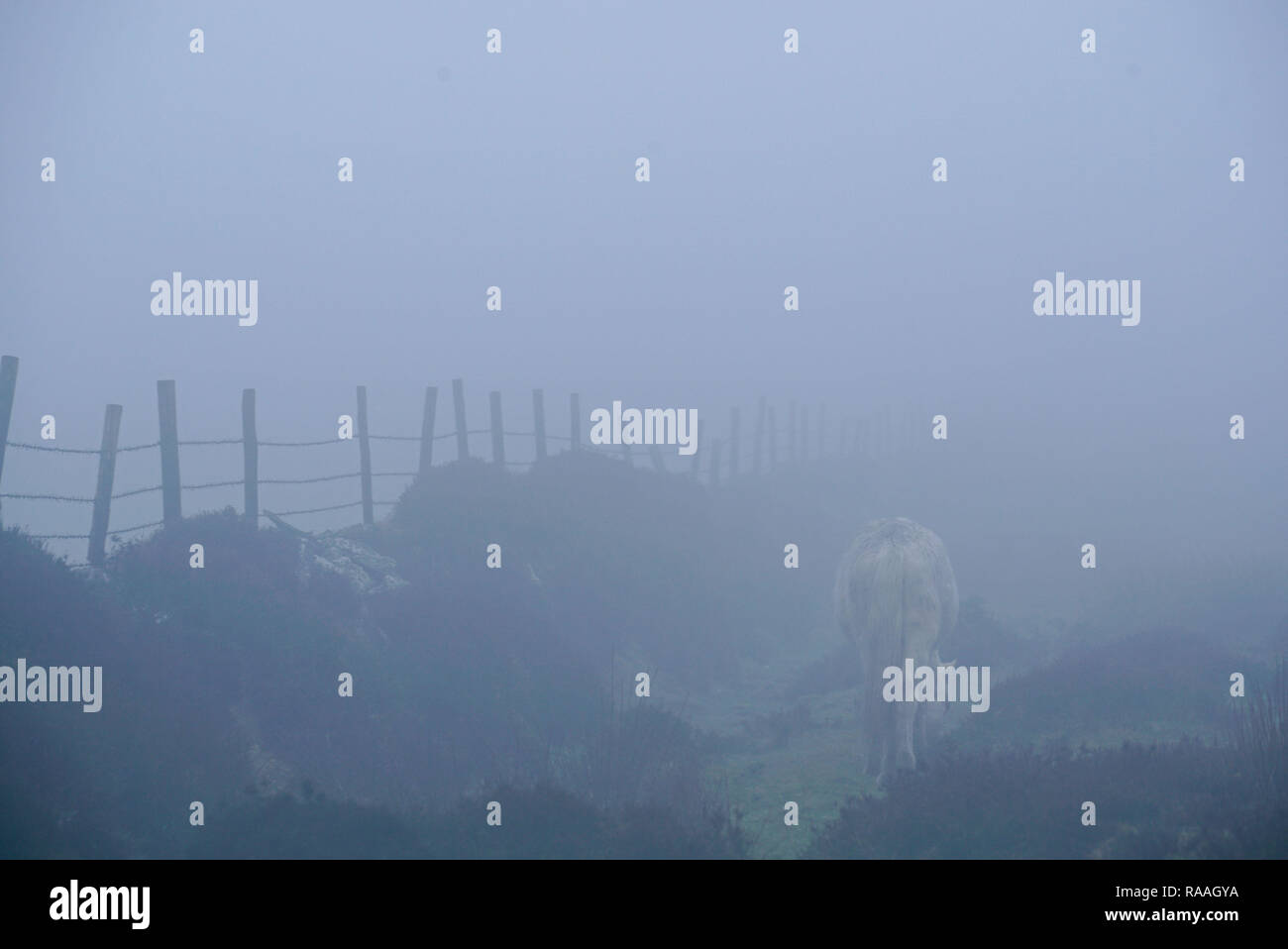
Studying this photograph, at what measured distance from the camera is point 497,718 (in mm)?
9984

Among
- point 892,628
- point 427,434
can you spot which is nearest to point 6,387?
point 427,434

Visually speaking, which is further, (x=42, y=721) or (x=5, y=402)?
(x=5, y=402)

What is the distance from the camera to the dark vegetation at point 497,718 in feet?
22.4

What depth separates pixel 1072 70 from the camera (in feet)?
631

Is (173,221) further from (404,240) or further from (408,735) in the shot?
(408,735)

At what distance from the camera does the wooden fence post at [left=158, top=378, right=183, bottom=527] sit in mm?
10516

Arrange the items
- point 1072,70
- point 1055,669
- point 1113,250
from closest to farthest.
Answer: point 1055,669
point 1113,250
point 1072,70

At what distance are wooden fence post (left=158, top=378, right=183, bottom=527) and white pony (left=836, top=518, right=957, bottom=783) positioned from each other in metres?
7.78

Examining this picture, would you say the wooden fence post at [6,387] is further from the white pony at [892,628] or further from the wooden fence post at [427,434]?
the white pony at [892,628]

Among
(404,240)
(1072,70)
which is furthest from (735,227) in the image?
(1072,70)

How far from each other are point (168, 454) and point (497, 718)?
500cm

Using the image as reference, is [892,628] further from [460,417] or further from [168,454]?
[460,417]

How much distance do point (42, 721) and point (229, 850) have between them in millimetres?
1965
